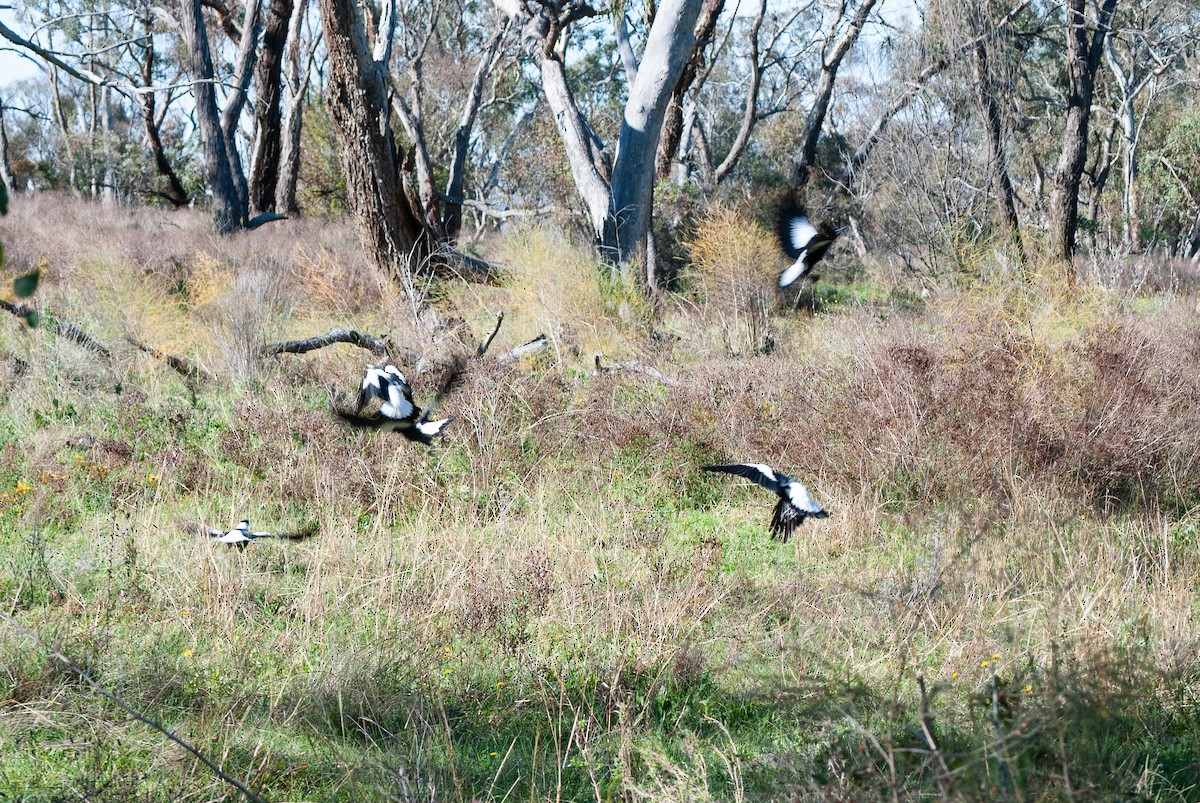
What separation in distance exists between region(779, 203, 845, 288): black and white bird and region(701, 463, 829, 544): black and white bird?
164cm

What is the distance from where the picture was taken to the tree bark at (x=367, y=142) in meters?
8.78

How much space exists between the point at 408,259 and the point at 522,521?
4.28 metres

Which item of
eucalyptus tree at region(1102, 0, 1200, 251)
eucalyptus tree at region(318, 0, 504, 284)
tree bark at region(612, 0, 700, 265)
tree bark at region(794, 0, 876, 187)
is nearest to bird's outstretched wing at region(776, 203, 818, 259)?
eucalyptus tree at region(318, 0, 504, 284)

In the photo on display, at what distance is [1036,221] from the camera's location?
14.3 metres

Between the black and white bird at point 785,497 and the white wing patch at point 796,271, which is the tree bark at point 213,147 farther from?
the black and white bird at point 785,497

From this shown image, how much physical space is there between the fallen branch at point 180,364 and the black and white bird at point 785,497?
15.0ft

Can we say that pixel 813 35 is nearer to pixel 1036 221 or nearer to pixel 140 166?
pixel 1036 221

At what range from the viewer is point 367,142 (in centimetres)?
896

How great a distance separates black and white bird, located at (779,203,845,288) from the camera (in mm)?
5832

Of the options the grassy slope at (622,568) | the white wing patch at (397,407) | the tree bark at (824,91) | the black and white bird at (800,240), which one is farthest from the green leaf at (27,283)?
the tree bark at (824,91)

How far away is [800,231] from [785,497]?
2.53 m

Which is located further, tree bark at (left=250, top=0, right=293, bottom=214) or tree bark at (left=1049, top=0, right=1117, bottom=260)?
tree bark at (left=250, top=0, right=293, bottom=214)

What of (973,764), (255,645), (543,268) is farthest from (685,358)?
(973,764)

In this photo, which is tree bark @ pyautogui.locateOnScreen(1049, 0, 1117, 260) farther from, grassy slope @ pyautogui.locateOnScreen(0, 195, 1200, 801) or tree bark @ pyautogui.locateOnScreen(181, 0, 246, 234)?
tree bark @ pyautogui.locateOnScreen(181, 0, 246, 234)
